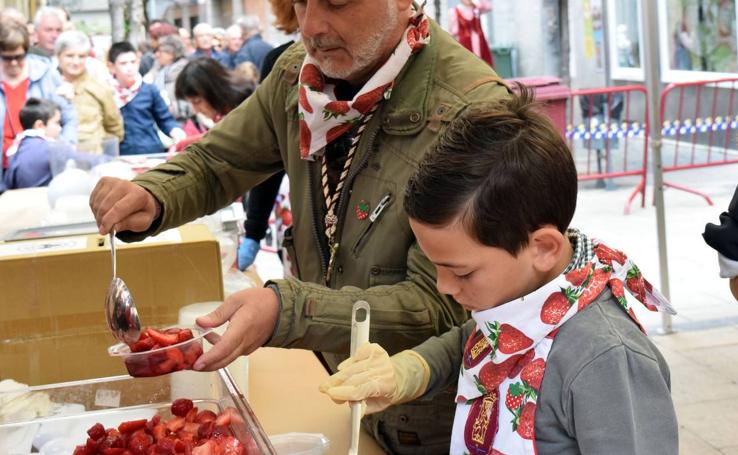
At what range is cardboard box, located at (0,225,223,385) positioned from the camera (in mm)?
2166

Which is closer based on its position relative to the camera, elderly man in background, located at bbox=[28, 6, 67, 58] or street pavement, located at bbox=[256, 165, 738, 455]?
street pavement, located at bbox=[256, 165, 738, 455]

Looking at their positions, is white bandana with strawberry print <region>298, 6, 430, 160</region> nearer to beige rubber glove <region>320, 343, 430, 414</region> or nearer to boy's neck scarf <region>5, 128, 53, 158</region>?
beige rubber glove <region>320, 343, 430, 414</region>

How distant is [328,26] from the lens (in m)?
1.79

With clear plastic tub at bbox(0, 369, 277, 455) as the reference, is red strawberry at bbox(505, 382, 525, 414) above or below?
above

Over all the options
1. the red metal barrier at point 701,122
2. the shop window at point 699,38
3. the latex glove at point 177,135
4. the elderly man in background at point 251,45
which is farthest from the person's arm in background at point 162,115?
the shop window at point 699,38

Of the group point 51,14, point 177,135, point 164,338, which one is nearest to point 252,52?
point 51,14

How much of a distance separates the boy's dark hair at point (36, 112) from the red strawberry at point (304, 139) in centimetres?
387

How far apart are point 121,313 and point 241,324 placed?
45 cm

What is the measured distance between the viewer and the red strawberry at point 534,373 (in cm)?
134

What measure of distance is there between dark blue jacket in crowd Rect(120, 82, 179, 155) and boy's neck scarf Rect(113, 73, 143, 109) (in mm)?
63

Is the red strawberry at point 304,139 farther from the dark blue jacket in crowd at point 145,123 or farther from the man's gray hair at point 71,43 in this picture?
the man's gray hair at point 71,43

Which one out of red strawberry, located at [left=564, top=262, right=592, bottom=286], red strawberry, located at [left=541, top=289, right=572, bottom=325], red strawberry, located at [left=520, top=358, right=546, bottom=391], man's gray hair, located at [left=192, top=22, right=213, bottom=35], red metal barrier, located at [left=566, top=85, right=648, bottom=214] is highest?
man's gray hair, located at [left=192, top=22, right=213, bottom=35]

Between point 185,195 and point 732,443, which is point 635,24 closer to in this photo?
point 732,443

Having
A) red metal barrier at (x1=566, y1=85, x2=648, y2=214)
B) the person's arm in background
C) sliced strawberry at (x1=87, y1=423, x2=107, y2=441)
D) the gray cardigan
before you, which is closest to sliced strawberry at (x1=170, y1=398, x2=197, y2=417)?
sliced strawberry at (x1=87, y1=423, x2=107, y2=441)
